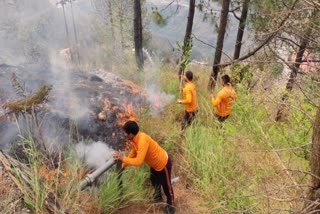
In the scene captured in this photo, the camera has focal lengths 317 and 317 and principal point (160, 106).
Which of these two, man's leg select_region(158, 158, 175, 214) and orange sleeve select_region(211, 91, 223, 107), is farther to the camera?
orange sleeve select_region(211, 91, 223, 107)

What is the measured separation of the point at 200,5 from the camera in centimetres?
832

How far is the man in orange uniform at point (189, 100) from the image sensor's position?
227 inches

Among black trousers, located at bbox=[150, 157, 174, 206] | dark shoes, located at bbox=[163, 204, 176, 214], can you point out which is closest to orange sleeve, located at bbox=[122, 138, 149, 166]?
black trousers, located at bbox=[150, 157, 174, 206]

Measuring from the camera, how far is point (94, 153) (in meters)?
5.07

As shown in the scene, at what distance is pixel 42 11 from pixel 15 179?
6042cm

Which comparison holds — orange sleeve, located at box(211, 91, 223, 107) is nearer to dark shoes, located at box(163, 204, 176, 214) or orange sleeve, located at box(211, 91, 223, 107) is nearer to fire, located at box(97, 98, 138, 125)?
fire, located at box(97, 98, 138, 125)

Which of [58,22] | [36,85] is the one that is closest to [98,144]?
[36,85]

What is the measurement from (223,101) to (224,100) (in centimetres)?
3

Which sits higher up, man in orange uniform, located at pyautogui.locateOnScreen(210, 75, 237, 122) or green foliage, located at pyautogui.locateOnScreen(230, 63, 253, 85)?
green foliage, located at pyautogui.locateOnScreen(230, 63, 253, 85)

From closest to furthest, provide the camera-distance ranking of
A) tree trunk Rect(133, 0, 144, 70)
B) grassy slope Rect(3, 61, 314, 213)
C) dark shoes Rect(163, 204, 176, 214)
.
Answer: grassy slope Rect(3, 61, 314, 213), dark shoes Rect(163, 204, 176, 214), tree trunk Rect(133, 0, 144, 70)

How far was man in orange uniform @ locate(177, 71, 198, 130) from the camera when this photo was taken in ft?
18.9

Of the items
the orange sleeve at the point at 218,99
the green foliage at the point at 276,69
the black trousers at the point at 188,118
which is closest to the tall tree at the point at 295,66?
the orange sleeve at the point at 218,99

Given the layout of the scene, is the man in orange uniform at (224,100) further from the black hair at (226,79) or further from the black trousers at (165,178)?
the black trousers at (165,178)

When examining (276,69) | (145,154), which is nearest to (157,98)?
(276,69)
